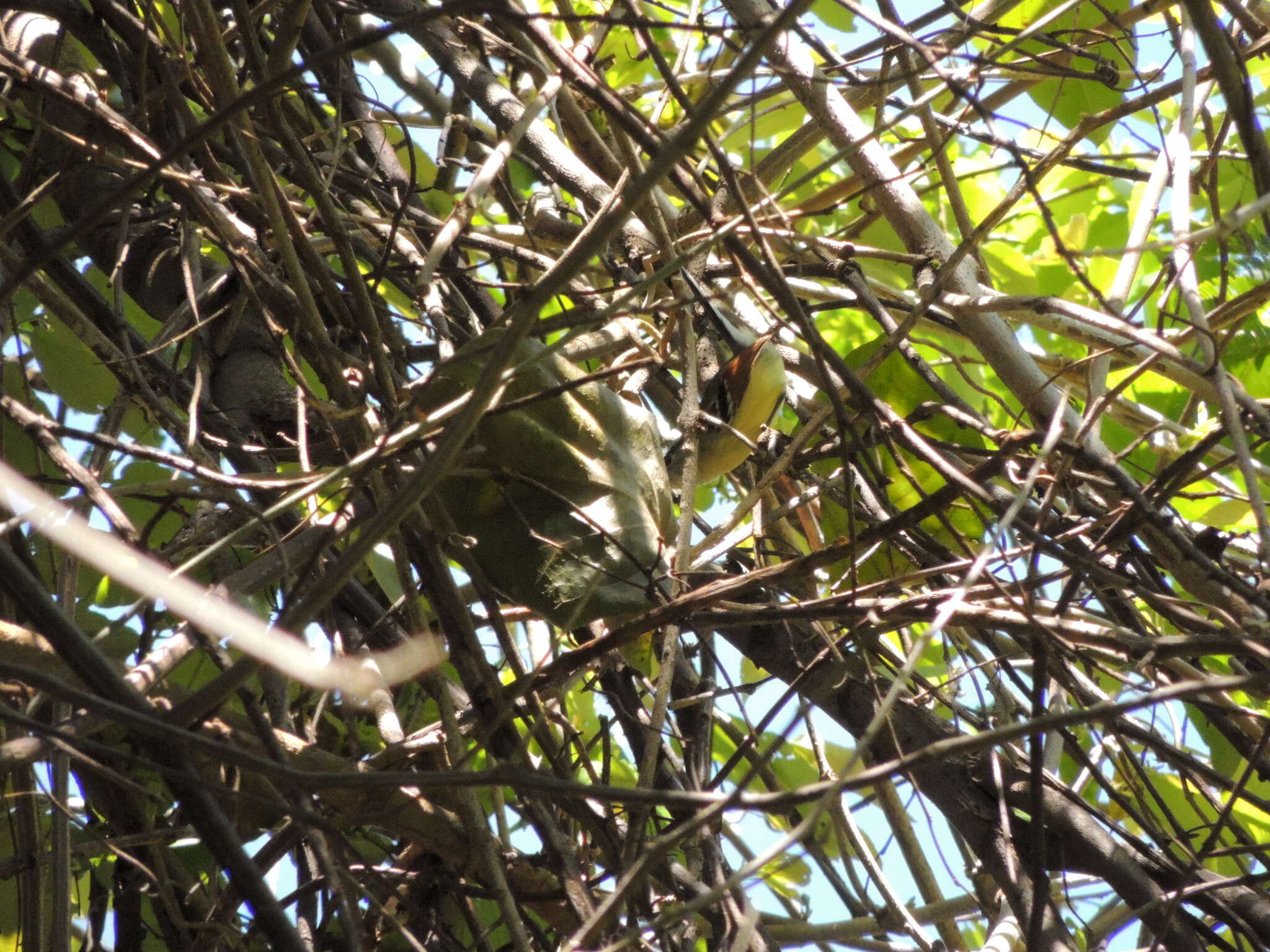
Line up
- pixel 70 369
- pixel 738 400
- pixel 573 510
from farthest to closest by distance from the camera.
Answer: pixel 70 369 < pixel 738 400 < pixel 573 510

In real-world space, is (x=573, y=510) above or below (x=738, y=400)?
below

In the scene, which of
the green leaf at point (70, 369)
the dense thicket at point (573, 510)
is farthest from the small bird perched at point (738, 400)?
the green leaf at point (70, 369)

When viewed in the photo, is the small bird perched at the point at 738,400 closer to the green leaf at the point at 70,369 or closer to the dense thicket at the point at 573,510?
the dense thicket at the point at 573,510

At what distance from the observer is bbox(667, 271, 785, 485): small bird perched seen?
3.43ft

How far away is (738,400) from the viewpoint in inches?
41.5

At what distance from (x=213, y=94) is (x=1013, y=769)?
0.91 m

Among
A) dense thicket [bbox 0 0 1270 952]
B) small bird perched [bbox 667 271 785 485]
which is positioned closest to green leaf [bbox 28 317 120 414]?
dense thicket [bbox 0 0 1270 952]

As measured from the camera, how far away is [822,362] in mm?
736

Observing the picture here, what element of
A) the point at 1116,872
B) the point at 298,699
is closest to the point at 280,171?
the point at 298,699

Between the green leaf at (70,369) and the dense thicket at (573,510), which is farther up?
the green leaf at (70,369)

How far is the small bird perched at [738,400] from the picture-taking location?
1045 mm

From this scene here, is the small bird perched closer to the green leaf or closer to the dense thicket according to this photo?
the dense thicket

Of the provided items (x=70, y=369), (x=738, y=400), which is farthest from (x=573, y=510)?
(x=70, y=369)

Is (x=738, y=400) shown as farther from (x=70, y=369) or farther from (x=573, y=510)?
(x=70, y=369)
